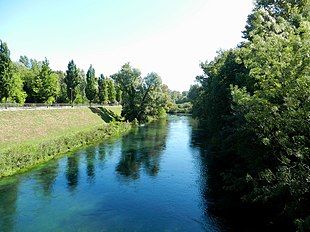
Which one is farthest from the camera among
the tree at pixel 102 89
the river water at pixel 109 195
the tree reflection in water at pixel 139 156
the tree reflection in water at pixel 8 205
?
the tree at pixel 102 89

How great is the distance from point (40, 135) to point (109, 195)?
18411mm

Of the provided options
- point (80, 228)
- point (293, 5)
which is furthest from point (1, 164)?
point (293, 5)

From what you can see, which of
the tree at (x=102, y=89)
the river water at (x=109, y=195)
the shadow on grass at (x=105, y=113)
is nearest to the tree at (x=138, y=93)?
the shadow on grass at (x=105, y=113)

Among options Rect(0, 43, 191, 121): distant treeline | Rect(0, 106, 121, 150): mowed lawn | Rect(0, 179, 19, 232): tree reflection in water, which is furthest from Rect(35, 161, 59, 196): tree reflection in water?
Rect(0, 43, 191, 121): distant treeline

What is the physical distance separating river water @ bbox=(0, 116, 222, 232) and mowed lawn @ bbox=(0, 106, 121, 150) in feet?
18.7

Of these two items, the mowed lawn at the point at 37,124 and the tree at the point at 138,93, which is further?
the tree at the point at 138,93

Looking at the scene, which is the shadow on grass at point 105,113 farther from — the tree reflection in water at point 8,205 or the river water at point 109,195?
the tree reflection in water at point 8,205

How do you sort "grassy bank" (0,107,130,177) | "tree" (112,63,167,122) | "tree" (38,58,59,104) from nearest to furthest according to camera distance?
1. "grassy bank" (0,107,130,177)
2. "tree" (38,58,59,104)
3. "tree" (112,63,167,122)

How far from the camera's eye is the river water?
47.2 ft

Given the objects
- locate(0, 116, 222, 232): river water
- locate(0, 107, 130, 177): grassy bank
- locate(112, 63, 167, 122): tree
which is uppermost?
locate(112, 63, 167, 122): tree

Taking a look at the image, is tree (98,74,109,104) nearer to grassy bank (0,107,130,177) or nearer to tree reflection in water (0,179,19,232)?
grassy bank (0,107,130,177)

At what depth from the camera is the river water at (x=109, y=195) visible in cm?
1438

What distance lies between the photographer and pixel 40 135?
3256 centimetres

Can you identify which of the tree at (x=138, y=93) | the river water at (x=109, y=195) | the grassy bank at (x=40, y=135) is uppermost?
the tree at (x=138, y=93)
